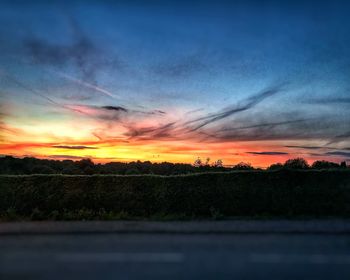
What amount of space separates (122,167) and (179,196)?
191 inches

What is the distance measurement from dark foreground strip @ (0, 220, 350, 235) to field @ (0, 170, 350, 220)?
4.10 feet

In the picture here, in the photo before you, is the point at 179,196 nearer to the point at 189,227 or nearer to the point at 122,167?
the point at 189,227

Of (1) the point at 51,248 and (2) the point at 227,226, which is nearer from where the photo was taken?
(1) the point at 51,248

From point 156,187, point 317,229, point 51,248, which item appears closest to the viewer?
point 51,248

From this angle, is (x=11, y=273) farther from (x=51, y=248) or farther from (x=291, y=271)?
(x=291, y=271)

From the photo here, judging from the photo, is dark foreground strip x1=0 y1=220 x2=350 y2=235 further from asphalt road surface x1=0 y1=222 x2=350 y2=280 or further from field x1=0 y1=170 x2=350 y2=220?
field x1=0 y1=170 x2=350 y2=220

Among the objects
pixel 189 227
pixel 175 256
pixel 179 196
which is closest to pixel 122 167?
pixel 179 196

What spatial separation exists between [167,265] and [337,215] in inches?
279

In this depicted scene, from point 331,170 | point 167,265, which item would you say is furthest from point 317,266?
point 331,170

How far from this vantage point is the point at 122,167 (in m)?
17.3

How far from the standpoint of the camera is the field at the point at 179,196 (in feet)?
41.4

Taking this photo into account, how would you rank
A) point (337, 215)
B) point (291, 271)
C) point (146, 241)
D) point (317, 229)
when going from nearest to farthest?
1. point (291, 271)
2. point (146, 241)
3. point (317, 229)
4. point (337, 215)

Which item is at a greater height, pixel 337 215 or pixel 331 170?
pixel 331 170

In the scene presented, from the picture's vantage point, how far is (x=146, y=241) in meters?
9.08
